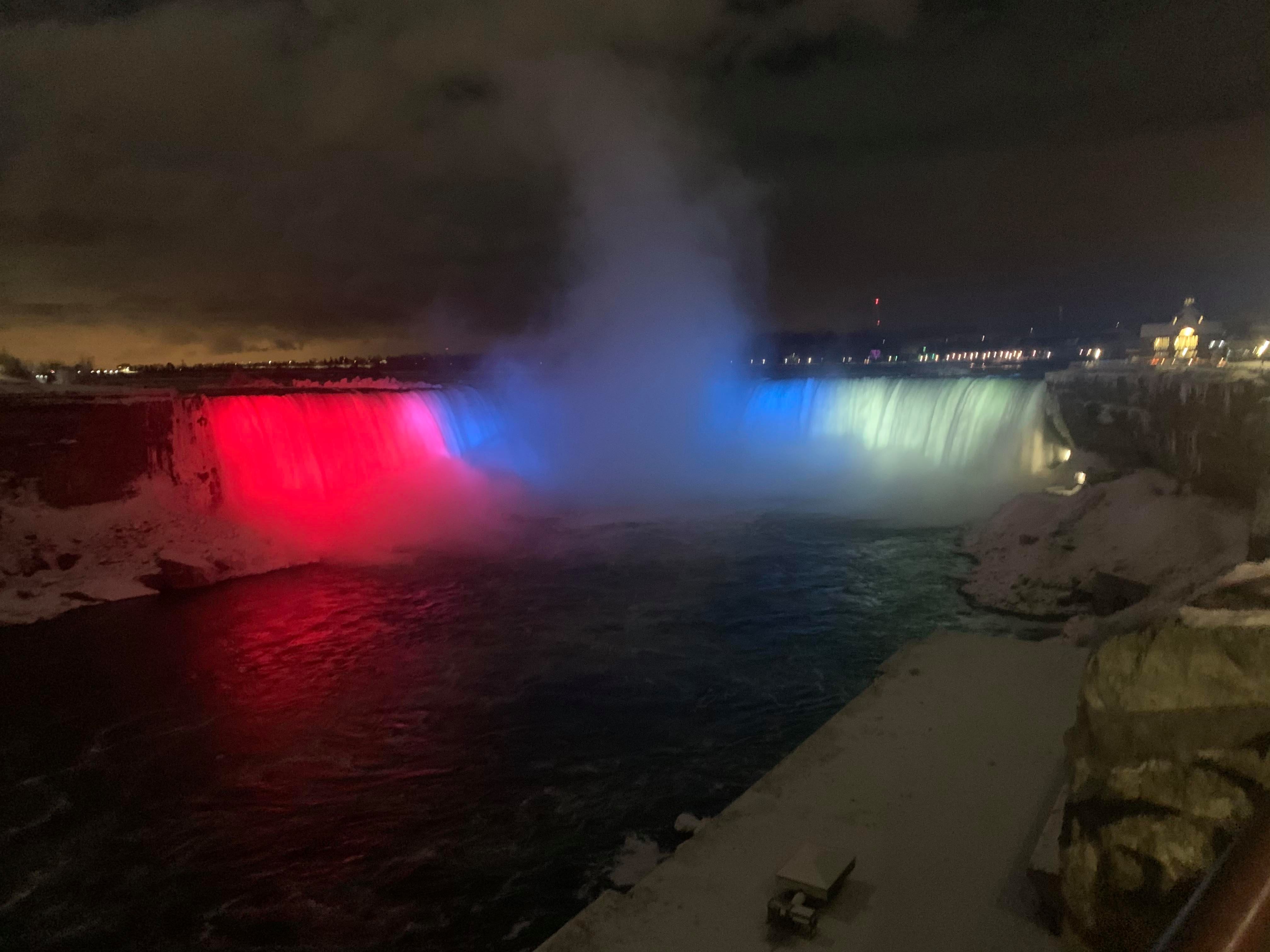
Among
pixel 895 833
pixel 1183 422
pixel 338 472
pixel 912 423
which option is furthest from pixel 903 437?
pixel 895 833

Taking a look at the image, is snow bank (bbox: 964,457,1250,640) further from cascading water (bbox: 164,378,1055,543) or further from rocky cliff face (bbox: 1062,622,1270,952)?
rocky cliff face (bbox: 1062,622,1270,952)

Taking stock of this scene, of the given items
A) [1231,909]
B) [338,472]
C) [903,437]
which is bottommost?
[903,437]

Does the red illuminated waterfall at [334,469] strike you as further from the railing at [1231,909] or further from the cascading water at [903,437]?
the railing at [1231,909]

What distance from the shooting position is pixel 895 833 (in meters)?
4.57

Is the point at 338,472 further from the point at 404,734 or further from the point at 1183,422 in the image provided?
the point at 1183,422

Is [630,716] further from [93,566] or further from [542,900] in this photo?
[93,566]

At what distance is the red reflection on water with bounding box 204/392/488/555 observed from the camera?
16.8 meters

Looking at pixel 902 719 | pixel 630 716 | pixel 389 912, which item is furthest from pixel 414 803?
pixel 902 719

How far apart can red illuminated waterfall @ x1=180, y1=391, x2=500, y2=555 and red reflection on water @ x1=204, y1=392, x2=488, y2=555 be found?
0.03 m

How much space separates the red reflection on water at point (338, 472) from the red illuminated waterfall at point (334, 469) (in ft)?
0.08

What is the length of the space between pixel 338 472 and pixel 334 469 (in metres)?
0.14

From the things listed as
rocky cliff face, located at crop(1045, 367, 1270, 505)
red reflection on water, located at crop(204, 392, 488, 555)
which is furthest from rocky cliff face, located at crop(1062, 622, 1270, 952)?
red reflection on water, located at crop(204, 392, 488, 555)

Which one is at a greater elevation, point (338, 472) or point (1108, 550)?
point (338, 472)

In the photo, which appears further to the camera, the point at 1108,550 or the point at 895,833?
the point at 1108,550
